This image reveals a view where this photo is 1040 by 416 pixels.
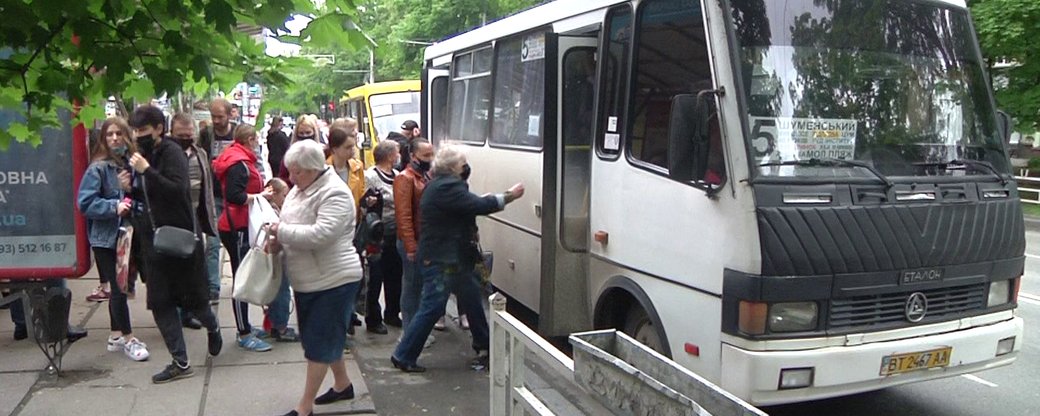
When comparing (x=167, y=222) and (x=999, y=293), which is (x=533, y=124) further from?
(x=999, y=293)

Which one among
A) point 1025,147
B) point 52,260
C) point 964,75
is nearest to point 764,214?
point 964,75

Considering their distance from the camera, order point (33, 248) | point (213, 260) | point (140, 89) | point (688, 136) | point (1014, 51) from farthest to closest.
Answer: point (1014, 51)
point (213, 260)
point (33, 248)
point (688, 136)
point (140, 89)

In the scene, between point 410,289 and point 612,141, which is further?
point 410,289

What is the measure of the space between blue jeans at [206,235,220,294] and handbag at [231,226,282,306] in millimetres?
2559

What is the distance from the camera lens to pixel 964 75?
17.1 feet

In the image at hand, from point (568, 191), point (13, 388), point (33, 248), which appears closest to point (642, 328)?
point (568, 191)

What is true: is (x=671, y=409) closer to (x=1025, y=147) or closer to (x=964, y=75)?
(x=964, y=75)

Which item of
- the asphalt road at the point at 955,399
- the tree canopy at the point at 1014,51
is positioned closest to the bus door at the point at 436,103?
the asphalt road at the point at 955,399

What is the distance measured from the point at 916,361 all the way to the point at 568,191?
250cm

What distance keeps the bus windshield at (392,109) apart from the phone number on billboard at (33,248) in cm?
1531

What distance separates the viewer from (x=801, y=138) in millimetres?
4598

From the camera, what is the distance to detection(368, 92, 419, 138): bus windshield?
21.8 m

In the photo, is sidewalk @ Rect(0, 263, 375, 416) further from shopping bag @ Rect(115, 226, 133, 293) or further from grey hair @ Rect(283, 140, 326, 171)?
grey hair @ Rect(283, 140, 326, 171)

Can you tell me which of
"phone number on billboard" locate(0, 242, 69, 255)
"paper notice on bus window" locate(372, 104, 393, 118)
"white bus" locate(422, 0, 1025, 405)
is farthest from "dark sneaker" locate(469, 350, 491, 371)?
"paper notice on bus window" locate(372, 104, 393, 118)
